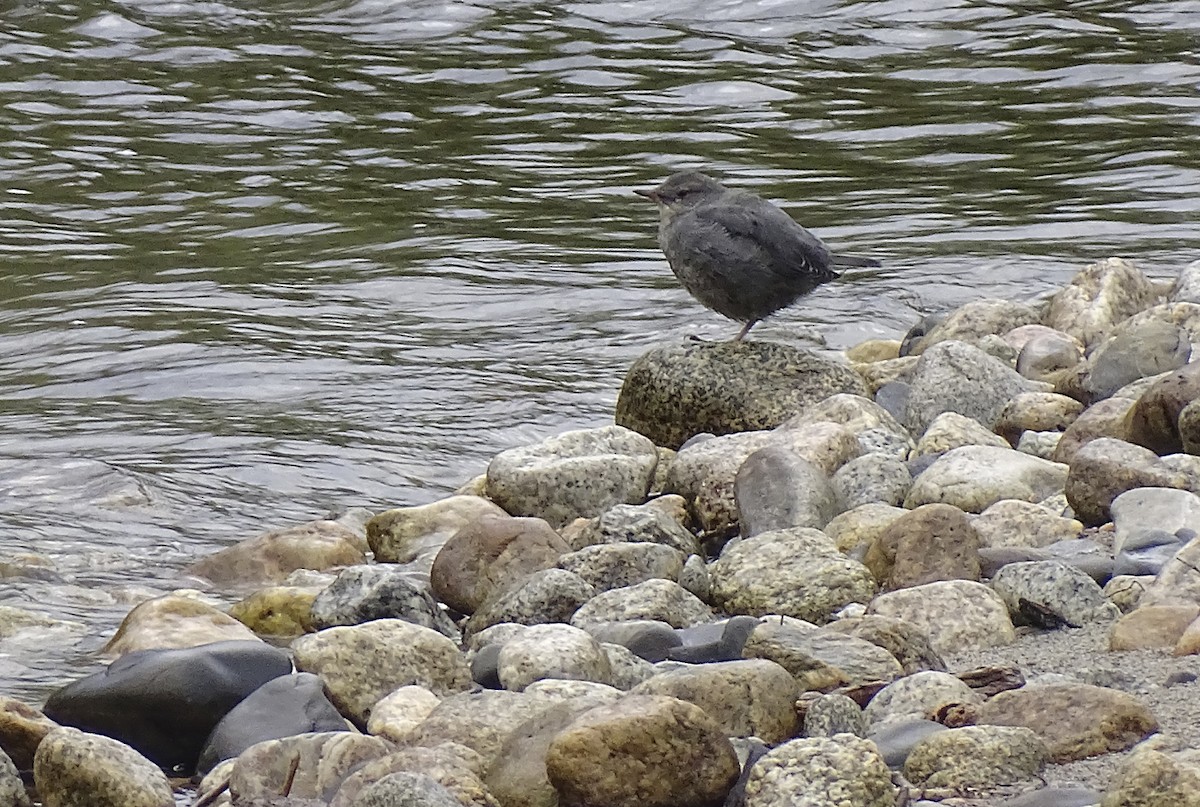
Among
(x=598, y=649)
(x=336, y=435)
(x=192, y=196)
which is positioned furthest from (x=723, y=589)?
(x=192, y=196)

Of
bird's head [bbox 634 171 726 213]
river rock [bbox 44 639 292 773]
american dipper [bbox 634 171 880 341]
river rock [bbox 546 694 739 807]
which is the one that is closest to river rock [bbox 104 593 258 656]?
river rock [bbox 44 639 292 773]

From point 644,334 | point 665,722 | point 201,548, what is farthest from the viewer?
point 644,334

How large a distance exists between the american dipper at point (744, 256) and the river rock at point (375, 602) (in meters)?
2.40

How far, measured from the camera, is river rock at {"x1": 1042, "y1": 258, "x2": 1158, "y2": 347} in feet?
23.5

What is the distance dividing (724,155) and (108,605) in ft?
23.9

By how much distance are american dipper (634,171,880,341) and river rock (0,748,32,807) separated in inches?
144

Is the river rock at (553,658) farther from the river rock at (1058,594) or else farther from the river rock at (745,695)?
the river rock at (1058,594)

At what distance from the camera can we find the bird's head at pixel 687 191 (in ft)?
22.5

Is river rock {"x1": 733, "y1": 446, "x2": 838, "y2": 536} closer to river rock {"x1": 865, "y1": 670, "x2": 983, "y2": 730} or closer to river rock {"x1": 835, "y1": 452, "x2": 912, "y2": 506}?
river rock {"x1": 835, "y1": 452, "x2": 912, "y2": 506}

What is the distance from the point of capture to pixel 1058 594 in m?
3.98

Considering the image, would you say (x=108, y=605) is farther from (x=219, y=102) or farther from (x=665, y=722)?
(x=219, y=102)

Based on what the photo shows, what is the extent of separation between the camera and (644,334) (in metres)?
8.38

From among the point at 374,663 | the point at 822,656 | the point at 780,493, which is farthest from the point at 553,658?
the point at 780,493

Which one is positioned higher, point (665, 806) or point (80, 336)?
point (665, 806)
